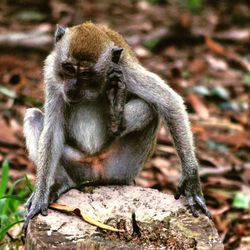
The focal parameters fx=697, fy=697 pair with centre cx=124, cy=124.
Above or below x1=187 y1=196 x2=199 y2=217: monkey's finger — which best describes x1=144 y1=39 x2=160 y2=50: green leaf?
below

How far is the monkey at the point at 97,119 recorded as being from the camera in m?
Result: 6.42

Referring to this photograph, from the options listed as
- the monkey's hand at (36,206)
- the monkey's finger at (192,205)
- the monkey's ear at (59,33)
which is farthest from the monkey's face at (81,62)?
the monkey's finger at (192,205)

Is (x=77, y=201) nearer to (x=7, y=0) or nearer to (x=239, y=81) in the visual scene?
(x=239, y=81)

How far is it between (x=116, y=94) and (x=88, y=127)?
0.54m

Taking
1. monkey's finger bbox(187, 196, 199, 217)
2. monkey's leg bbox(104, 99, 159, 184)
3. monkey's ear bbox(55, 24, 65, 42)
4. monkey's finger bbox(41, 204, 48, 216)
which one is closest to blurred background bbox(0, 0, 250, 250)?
monkey's finger bbox(41, 204, 48, 216)

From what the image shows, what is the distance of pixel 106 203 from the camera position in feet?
20.7

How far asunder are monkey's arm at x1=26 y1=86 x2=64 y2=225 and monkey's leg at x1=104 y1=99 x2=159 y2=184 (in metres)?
0.59

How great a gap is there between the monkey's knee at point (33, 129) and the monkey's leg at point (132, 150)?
30.0 inches

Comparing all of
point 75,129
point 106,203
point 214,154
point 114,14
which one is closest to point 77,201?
point 106,203

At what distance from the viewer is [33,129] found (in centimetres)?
721

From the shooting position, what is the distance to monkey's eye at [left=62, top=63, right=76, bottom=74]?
Result: 20.8ft

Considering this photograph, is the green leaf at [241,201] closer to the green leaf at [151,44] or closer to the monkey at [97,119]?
the monkey at [97,119]

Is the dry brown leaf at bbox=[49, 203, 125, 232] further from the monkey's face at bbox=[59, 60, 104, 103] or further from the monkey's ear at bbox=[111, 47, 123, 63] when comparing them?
the monkey's ear at bbox=[111, 47, 123, 63]

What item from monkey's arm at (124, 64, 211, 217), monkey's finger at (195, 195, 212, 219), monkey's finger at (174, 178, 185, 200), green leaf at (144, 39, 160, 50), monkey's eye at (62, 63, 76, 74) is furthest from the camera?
green leaf at (144, 39, 160, 50)
